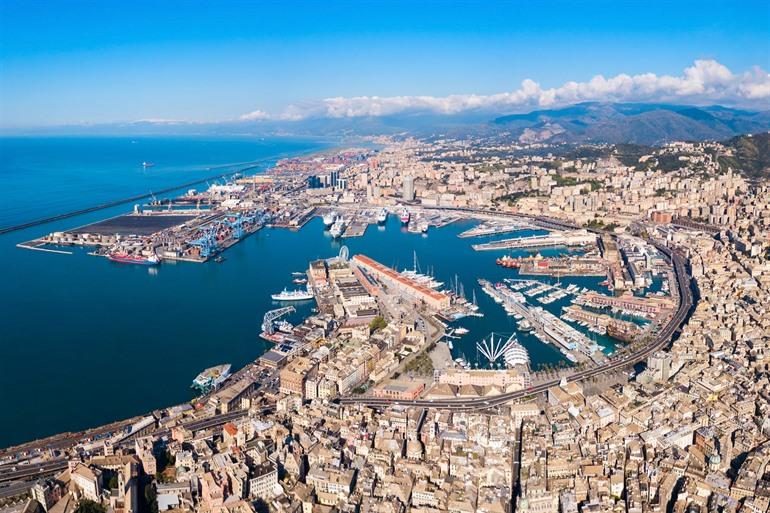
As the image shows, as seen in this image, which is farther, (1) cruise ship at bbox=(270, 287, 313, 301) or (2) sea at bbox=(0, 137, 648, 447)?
(1) cruise ship at bbox=(270, 287, 313, 301)

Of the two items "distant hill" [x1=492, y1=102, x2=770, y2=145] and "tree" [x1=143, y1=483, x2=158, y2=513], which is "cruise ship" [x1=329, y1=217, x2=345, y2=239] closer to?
"tree" [x1=143, y1=483, x2=158, y2=513]

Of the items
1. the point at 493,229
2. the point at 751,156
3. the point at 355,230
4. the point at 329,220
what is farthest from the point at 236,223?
the point at 751,156

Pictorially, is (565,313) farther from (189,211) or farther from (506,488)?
(189,211)

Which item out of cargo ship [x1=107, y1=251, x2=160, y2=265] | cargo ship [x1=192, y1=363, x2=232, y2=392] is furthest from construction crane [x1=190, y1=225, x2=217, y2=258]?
cargo ship [x1=192, y1=363, x2=232, y2=392]

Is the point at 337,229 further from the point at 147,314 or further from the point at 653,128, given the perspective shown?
the point at 653,128

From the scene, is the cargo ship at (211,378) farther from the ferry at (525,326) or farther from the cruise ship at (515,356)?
the ferry at (525,326)

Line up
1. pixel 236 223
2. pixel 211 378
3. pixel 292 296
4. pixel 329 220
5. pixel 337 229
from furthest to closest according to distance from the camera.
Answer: pixel 329 220 → pixel 236 223 → pixel 337 229 → pixel 292 296 → pixel 211 378
